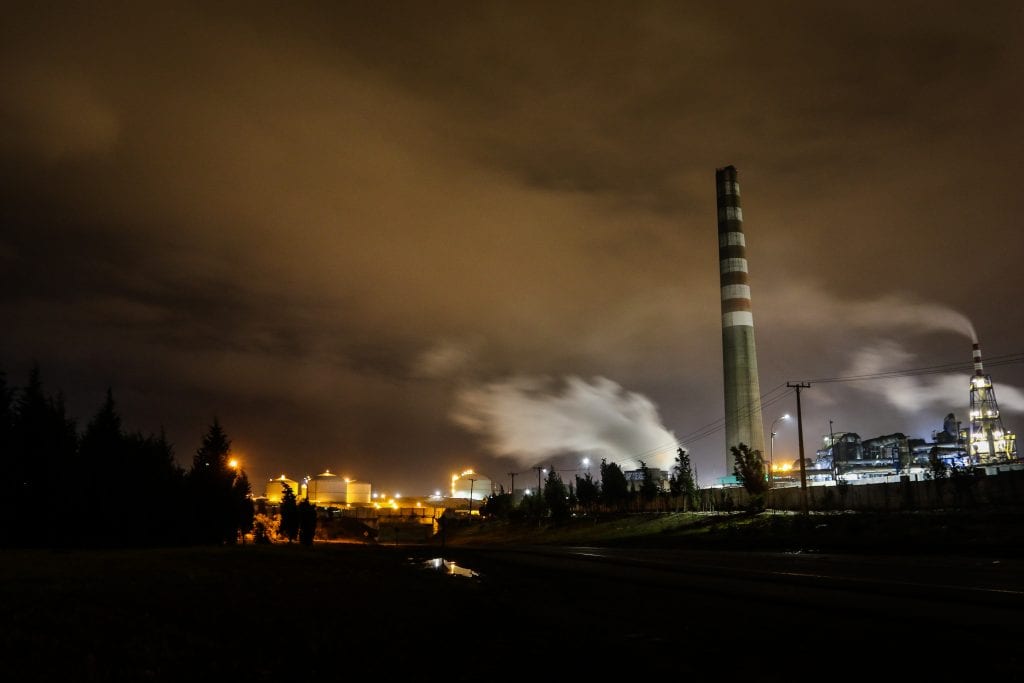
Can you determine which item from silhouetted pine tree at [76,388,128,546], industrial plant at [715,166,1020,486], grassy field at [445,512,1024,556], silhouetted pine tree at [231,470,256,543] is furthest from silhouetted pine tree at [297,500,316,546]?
industrial plant at [715,166,1020,486]

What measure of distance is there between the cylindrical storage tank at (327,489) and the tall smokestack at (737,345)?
368 feet

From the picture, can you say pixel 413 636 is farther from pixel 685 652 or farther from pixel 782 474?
pixel 782 474

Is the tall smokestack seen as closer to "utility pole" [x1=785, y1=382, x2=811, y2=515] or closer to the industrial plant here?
the industrial plant

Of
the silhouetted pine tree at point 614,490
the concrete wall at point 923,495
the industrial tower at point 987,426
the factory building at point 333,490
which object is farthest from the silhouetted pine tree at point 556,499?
the factory building at point 333,490

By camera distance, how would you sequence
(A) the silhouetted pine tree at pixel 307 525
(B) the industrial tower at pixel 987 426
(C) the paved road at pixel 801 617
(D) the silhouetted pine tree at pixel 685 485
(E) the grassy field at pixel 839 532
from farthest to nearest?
(B) the industrial tower at pixel 987 426
(D) the silhouetted pine tree at pixel 685 485
(A) the silhouetted pine tree at pixel 307 525
(E) the grassy field at pixel 839 532
(C) the paved road at pixel 801 617

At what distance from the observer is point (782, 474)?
144 m

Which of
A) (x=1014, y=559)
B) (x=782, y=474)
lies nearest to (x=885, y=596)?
(x=1014, y=559)

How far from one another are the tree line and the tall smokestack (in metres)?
62.5

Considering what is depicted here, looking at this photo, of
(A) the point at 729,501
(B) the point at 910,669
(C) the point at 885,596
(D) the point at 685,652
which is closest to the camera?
(B) the point at 910,669

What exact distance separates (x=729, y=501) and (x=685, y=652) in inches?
2340

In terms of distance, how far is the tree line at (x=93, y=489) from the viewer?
4506cm

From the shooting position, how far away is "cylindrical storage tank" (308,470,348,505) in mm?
182250

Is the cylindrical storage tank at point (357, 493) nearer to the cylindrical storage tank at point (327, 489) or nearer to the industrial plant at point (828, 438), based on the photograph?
the cylindrical storage tank at point (327, 489)

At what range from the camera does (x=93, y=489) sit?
151 ft
